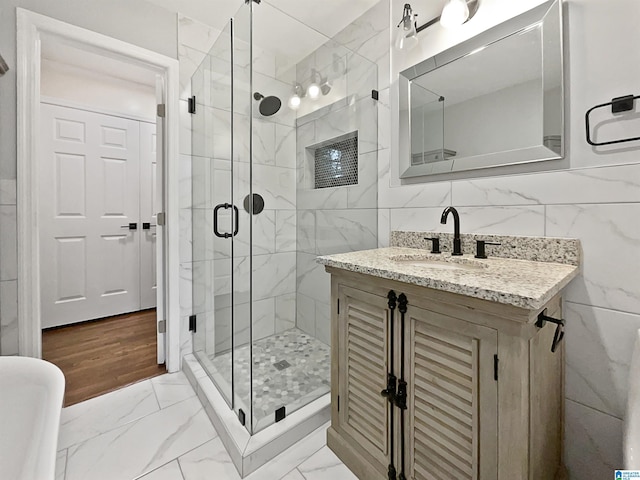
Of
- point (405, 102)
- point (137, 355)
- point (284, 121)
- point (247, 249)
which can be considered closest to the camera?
point (247, 249)

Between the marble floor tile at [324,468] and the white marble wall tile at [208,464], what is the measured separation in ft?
0.96

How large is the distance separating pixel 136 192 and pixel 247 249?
2443 millimetres

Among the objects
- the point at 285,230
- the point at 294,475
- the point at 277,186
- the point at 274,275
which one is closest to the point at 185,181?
the point at 277,186

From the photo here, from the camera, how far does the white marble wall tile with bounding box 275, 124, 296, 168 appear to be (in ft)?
6.19

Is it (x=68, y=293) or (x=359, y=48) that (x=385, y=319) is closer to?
(x=359, y=48)

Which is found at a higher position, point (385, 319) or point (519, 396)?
point (385, 319)

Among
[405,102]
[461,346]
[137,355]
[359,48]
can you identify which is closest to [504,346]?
[461,346]

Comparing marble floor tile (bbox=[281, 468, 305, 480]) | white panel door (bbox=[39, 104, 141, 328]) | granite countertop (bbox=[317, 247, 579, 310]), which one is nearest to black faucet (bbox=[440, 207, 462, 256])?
granite countertop (bbox=[317, 247, 579, 310])

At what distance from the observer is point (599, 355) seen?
1071mm

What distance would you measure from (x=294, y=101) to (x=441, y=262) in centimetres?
137

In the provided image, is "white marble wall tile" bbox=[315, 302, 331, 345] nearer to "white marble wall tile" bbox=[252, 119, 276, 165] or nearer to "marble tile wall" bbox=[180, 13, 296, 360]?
"marble tile wall" bbox=[180, 13, 296, 360]

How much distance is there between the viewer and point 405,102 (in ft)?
5.46

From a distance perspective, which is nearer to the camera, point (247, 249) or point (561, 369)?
point (561, 369)

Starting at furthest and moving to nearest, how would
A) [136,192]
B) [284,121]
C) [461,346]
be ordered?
1. [136,192]
2. [284,121]
3. [461,346]
